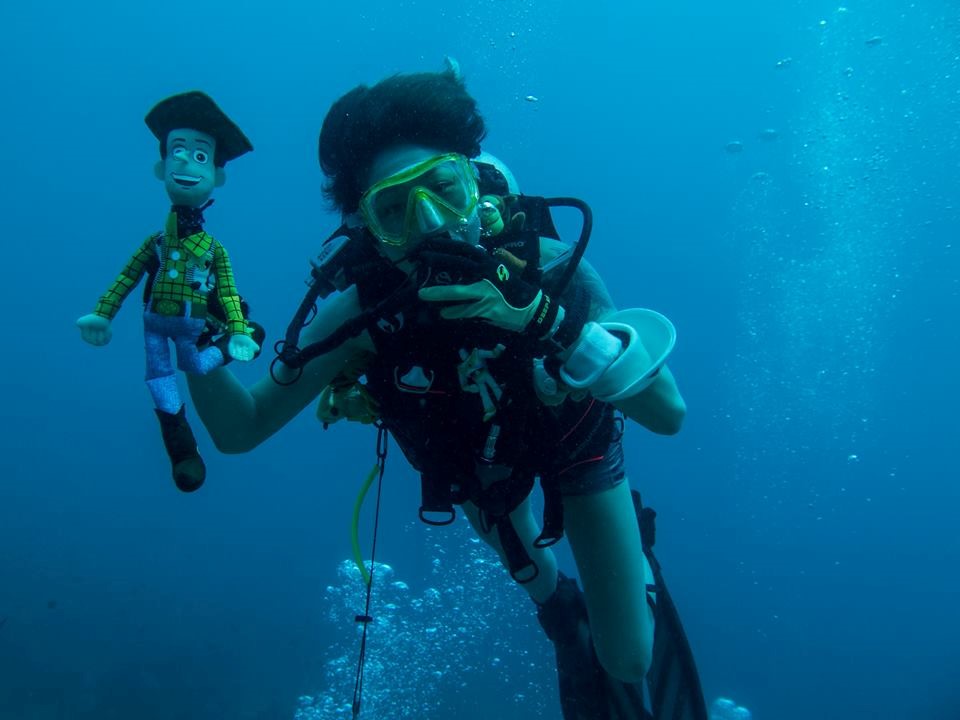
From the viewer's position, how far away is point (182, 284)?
2.28 meters

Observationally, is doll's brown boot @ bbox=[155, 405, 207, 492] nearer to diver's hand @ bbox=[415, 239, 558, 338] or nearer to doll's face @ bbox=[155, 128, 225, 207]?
doll's face @ bbox=[155, 128, 225, 207]

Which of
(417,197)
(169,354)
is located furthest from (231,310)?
(417,197)

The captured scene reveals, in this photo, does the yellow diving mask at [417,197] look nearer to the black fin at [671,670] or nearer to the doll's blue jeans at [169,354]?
the doll's blue jeans at [169,354]

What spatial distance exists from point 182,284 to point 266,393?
919 millimetres

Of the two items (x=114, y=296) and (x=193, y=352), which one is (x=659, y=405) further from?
(x=114, y=296)

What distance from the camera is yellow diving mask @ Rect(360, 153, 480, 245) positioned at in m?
2.50

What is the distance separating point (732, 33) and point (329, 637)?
179 feet

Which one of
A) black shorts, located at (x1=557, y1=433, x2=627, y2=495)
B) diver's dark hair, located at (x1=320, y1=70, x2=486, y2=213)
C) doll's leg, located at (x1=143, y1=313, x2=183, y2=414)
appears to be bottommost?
doll's leg, located at (x1=143, y1=313, x2=183, y2=414)

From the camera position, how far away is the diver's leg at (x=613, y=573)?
12.0 ft

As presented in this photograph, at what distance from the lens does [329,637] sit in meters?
17.6

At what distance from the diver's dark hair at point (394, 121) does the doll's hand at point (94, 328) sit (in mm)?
1201

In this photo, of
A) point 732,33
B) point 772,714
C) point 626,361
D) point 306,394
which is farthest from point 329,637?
point 732,33

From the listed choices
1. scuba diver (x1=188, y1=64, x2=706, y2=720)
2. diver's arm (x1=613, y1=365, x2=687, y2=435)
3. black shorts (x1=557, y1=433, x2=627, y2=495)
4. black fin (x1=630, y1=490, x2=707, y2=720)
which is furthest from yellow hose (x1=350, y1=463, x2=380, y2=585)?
black fin (x1=630, y1=490, x2=707, y2=720)

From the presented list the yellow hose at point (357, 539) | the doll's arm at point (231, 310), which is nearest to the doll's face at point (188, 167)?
the doll's arm at point (231, 310)
